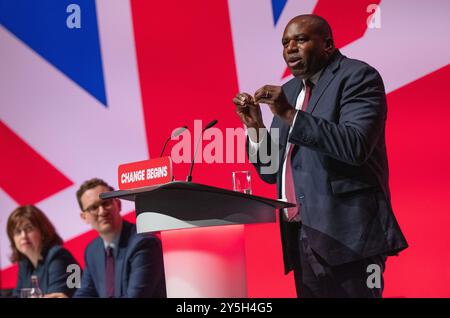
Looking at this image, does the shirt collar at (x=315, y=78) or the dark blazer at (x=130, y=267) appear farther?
the dark blazer at (x=130, y=267)

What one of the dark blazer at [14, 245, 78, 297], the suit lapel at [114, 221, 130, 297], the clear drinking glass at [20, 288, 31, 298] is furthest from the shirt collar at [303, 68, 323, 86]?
the dark blazer at [14, 245, 78, 297]

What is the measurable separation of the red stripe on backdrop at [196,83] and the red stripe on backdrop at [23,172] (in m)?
0.87

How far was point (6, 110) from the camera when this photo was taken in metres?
4.94

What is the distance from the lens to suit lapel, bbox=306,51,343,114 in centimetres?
288

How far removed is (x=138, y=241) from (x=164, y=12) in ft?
4.86

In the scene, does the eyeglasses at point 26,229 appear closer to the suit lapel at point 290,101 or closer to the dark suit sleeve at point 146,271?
the dark suit sleeve at point 146,271

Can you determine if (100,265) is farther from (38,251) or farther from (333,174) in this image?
(333,174)

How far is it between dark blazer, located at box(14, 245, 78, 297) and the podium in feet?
7.63

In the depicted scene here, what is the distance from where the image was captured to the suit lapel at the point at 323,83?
2.88m

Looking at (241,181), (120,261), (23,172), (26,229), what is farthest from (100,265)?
(241,181)

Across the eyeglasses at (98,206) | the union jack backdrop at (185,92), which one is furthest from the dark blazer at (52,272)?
the eyeglasses at (98,206)

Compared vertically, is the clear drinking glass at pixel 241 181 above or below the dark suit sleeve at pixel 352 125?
below
